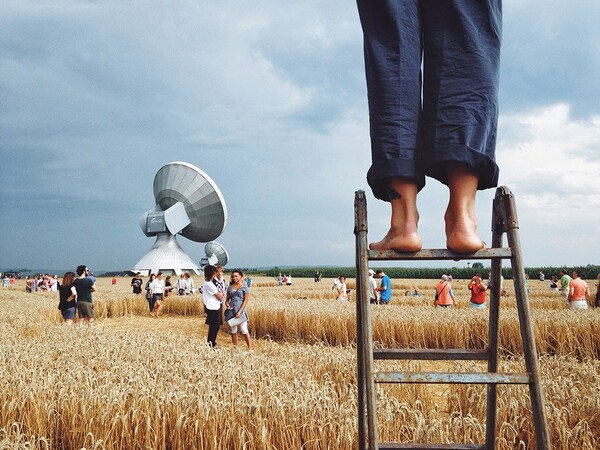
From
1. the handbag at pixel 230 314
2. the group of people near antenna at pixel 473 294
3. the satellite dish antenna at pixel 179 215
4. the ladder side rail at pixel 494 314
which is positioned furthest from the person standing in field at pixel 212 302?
the satellite dish antenna at pixel 179 215

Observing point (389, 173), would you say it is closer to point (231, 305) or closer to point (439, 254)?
point (439, 254)

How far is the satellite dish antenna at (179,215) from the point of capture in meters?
41.3

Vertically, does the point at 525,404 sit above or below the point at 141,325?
above

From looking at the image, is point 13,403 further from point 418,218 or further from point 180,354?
point 418,218

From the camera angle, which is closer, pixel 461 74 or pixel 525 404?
pixel 461 74

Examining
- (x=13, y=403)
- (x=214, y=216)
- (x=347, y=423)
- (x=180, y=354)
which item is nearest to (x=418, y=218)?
(x=347, y=423)

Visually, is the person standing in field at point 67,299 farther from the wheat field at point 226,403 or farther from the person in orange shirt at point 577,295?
the person in orange shirt at point 577,295

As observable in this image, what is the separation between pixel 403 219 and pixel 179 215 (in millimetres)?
43648

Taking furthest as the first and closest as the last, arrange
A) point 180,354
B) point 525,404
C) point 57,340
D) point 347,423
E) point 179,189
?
point 179,189, point 57,340, point 180,354, point 525,404, point 347,423

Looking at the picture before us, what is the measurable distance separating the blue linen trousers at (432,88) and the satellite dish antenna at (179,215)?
40.0m

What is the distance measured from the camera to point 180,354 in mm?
6137

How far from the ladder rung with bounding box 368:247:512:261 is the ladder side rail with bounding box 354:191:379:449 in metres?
0.07

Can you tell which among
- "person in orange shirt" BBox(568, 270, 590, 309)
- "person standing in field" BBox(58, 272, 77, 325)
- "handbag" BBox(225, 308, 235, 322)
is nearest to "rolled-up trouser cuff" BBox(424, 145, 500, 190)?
"handbag" BBox(225, 308, 235, 322)

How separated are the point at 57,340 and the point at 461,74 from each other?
8024 mm
